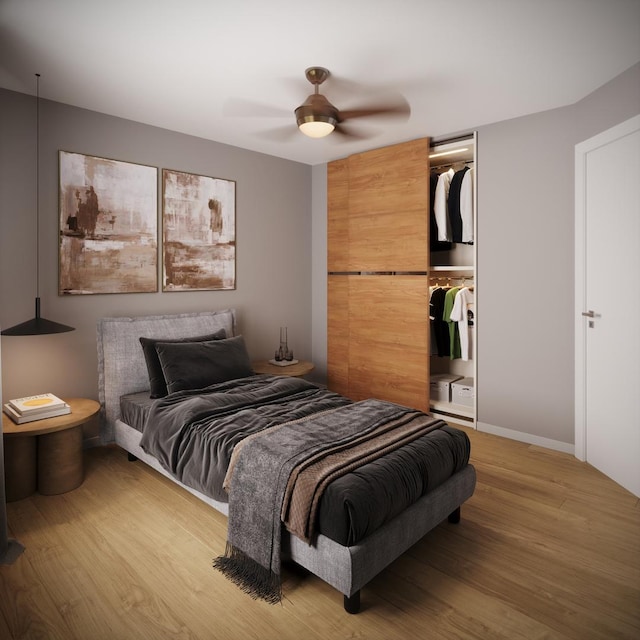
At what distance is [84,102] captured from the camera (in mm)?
3396

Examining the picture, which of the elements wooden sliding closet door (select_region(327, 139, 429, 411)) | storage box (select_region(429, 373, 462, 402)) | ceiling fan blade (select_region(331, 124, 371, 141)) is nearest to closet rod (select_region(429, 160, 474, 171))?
wooden sliding closet door (select_region(327, 139, 429, 411))

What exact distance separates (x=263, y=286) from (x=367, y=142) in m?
1.77

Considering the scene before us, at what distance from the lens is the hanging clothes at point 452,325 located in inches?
168

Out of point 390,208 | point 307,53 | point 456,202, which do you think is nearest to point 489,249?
point 456,202

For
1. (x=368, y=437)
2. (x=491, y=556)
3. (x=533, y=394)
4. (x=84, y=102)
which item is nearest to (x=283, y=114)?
(x=84, y=102)

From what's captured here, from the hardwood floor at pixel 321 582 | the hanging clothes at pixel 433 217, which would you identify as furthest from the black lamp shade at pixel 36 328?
the hanging clothes at pixel 433 217

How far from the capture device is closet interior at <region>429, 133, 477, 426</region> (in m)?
4.09

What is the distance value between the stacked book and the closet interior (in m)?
3.14

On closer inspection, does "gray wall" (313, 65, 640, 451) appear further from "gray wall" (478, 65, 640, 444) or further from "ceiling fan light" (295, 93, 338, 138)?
"ceiling fan light" (295, 93, 338, 138)

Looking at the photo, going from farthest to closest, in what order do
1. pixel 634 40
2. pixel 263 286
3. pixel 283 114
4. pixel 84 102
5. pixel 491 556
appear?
pixel 263 286
pixel 283 114
pixel 84 102
pixel 634 40
pixel 491 556

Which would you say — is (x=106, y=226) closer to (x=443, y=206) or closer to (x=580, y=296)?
(x=443, y=206)

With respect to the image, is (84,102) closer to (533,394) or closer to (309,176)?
(309,176)

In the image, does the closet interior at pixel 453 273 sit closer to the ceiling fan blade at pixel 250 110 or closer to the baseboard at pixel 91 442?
the ceiling fan blade at pixel 250 110

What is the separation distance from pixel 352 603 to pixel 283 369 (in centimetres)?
267
